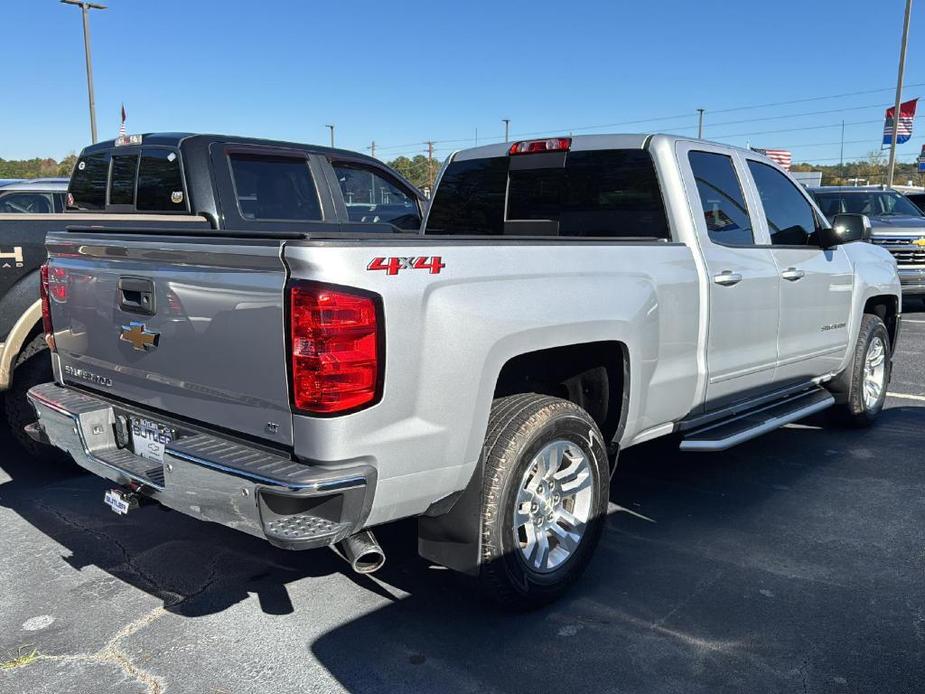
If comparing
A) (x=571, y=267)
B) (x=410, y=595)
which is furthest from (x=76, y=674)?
(x=571, y=267)

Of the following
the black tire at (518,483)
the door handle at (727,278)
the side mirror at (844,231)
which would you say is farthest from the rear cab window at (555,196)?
the side mirror at (844,231)

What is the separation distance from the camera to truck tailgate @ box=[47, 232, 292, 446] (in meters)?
2.68

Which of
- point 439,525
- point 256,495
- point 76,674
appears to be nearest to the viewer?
point 256,495

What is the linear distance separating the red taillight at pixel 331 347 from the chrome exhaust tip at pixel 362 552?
0.56 meters

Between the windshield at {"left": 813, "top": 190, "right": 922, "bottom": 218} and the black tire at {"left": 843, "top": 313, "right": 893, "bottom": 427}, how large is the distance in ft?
26.4

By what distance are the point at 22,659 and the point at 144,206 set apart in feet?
12.8

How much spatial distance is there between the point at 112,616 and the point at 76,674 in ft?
1.44

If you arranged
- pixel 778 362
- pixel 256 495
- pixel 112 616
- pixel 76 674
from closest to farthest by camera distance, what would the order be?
pixel 256 495, pixel 76 674, pixel 112 616, pixel 778 362

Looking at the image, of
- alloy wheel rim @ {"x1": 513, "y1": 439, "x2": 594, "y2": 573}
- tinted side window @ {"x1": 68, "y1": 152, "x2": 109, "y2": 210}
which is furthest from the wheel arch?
alloy wheel rim @ {"x1": 513, "y1": 439, "x2": 594, "y2": 573}

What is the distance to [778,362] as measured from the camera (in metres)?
4.91

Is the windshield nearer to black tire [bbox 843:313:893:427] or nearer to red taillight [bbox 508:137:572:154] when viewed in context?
black tire [bbox 843:313:893:427]

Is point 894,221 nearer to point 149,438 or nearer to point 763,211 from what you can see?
point 763,211

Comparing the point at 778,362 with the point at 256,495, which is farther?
the point at 778,362

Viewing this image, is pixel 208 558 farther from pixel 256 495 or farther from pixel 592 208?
pixel 592 208
